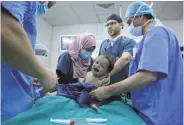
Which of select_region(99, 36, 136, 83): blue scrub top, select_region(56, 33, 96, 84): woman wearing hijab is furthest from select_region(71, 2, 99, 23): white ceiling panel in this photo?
select_region(56, 33, 96, 84): woman wearing hijab

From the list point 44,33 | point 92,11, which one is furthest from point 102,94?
point 44,33

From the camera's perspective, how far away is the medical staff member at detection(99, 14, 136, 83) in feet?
5.98

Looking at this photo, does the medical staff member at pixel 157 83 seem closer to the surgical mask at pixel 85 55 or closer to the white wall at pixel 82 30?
the surgical mask at pixel 85 55

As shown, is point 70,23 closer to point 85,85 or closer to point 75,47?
point 75,47

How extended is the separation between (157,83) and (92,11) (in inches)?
→ 156

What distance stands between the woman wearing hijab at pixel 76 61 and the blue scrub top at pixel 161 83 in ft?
2.64

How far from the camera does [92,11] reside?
492cm

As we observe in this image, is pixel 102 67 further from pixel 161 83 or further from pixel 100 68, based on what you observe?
pixel 161 83

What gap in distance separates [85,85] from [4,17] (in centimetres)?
68

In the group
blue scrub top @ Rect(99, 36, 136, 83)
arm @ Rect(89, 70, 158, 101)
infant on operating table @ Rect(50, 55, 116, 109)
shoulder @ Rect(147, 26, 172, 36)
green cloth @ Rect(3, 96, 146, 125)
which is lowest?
green cloth @ Rect(3, 96, 146, 125)

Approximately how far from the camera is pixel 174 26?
17.9ft

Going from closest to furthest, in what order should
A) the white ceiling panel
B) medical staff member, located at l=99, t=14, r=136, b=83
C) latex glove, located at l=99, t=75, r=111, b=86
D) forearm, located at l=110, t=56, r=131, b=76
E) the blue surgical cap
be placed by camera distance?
the blue surgical cap
latex glove, located at l=99, t=75, r=111, b=86
forearm, located at l=110, t=56, r=131, b=76
medical staff member, located at l=99, t=14, r=136, b=83
the white ceiling panel

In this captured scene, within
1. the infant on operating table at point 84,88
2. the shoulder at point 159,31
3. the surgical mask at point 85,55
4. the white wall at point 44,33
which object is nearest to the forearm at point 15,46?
the infant on operating table at point 84,88

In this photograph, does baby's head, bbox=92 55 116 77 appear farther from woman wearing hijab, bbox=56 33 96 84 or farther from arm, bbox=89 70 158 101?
arm, bbox=89 70 158 101
